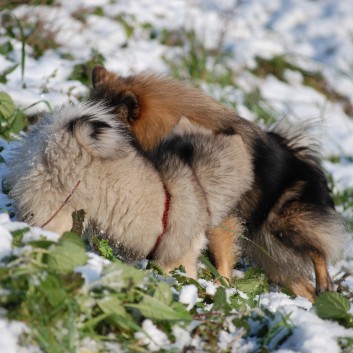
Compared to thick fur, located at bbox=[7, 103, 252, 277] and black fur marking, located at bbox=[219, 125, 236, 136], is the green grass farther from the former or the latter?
black fur marking, located at bbox=[219, 125, 236, 136]

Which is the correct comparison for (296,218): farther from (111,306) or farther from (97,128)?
(111,306)

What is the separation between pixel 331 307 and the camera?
10.3 ft

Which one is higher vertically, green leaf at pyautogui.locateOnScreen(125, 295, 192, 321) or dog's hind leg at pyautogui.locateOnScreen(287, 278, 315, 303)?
green leaf at pyautogui.locateOnScreen(125, 295, 192, 321)

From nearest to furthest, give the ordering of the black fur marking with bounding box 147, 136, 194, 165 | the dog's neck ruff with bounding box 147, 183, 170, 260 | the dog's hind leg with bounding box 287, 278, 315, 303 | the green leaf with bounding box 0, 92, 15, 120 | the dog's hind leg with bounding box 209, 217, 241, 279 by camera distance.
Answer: the dog's neck ruff with bounding box 147, 183, 170, 260
the black fur marking with bounding box 147, 136, 194, 165
the dog's hind leg with bounding box 209, 217, 241, 279
the dog's hind leg with bounding box 287, 278, 315, 303
the green leaf with bounding box 0, 92, 15, 120

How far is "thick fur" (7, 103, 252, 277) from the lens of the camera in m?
3.54

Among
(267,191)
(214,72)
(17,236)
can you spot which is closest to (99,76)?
(267,191)

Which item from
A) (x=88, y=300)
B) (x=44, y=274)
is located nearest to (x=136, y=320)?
(x=88, y=300)

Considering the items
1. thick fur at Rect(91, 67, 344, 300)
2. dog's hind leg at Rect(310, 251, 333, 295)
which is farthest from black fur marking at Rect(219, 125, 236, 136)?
dog's hind leg at Rect(310, 251, 333, 295)

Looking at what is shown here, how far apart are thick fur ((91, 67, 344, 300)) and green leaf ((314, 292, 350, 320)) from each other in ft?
5.18

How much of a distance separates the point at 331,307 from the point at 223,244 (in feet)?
5.68

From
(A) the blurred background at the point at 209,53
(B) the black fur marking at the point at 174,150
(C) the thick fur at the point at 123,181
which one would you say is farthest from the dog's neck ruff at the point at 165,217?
(A) the blurred background at the point at 209,53

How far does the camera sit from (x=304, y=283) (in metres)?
5.25

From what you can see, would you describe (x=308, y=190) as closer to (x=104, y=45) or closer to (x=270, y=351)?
(x=270, y=351)

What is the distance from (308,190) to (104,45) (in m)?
4.35
